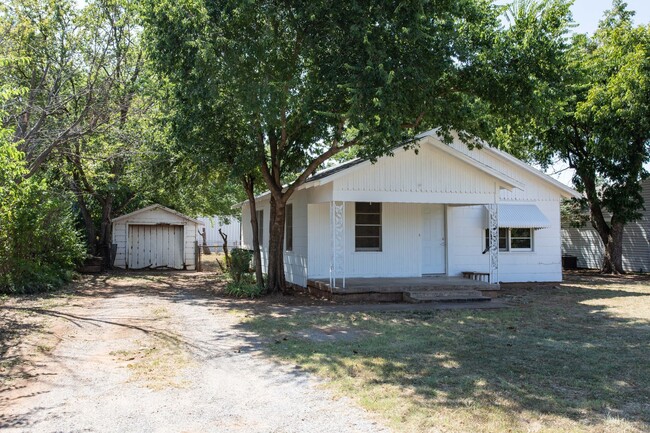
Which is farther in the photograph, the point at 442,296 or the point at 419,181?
the point at 419,181

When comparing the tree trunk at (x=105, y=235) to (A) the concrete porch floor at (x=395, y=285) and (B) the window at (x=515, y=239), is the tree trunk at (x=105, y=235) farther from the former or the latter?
(B) the window at (x=515, y=239)

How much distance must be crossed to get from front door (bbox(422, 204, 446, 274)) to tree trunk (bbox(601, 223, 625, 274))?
32.6ft

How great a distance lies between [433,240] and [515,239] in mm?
3309

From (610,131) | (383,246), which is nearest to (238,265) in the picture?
(383,246)

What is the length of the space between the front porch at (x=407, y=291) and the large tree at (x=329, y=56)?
333 centimetres

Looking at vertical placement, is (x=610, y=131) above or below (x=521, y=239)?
above

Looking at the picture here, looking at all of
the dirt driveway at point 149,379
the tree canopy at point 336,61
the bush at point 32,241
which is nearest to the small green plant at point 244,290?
the dirt driveway at point 149,379

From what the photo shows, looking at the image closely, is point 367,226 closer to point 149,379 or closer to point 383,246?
point 383,246

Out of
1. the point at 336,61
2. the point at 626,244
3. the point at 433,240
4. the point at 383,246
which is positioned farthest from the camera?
the point at 626,244

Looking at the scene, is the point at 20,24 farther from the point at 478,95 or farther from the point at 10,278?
the point at 478,95

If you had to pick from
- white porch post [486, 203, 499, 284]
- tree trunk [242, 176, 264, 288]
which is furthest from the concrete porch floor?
tree trunk [242, 176, 264, 288]

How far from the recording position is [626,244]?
2486 cm

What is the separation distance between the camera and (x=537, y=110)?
38.1 feet

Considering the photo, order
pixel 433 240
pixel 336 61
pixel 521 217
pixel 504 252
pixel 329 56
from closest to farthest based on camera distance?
pixel 336 61
pixel 329 56
pixel 433 240
pixel 521 217
pixel 504 252
